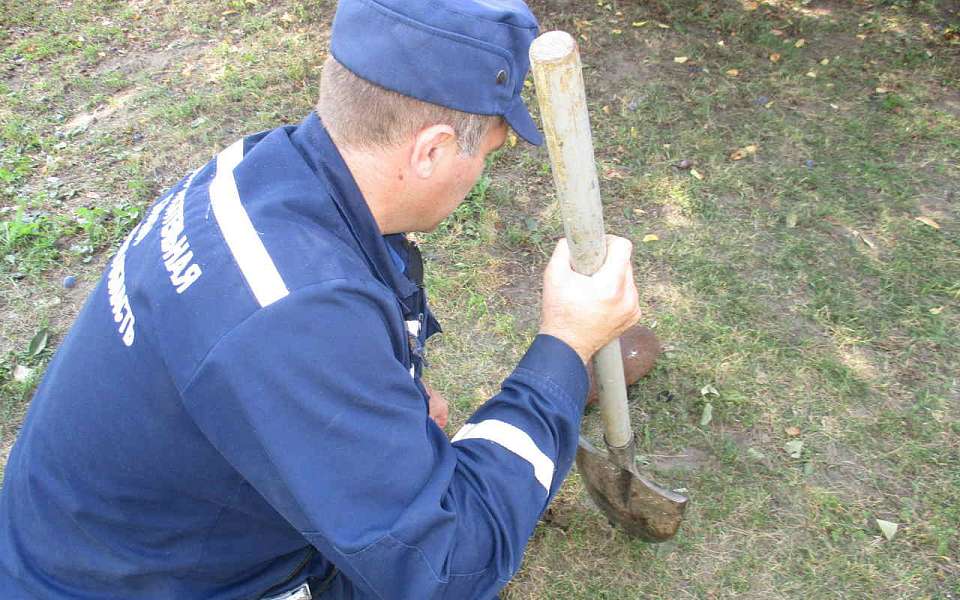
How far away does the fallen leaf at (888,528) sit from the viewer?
2.82m

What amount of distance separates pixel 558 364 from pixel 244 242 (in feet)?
2.59

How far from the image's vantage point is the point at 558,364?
5.90 feet

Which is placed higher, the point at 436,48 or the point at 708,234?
the point at 436,48

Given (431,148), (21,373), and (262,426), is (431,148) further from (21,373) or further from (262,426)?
(21,373)

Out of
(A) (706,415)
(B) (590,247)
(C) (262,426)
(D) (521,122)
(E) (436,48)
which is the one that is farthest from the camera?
(A) (706,415)

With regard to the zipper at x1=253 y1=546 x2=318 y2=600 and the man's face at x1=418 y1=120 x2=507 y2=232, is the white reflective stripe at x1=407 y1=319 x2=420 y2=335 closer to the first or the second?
the man's face at x1=418 y1=120 x2=507 y2=232

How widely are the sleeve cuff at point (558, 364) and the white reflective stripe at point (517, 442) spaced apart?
16cm

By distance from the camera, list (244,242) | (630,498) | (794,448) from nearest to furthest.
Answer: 1. (244,242)
2. (630,498)
3. (794,448)

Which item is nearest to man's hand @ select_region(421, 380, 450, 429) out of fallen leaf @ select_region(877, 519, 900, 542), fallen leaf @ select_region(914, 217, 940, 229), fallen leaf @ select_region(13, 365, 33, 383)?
fallen leaf @ select_region(877, 519, 900, 542)

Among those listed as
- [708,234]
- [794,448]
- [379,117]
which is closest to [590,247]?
[379,117]

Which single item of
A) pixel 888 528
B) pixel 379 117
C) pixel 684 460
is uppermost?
pixel 379 117

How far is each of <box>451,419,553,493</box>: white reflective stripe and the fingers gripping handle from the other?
0.49 m

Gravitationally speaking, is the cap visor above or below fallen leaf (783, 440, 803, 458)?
above

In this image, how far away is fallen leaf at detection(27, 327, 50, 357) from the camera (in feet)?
12.4
